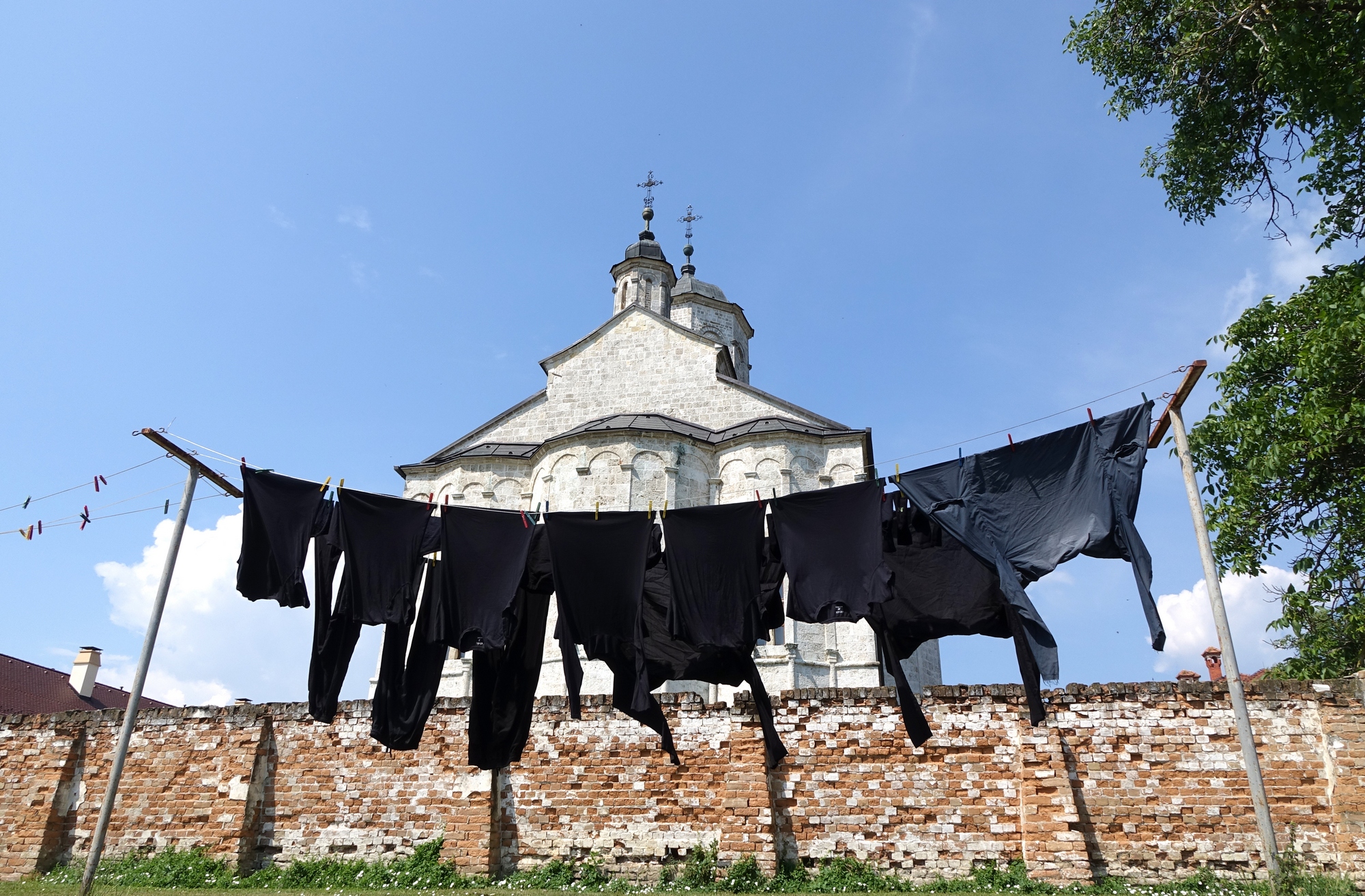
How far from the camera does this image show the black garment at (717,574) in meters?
9.06

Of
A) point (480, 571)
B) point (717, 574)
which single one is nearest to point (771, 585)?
point (717, 574)

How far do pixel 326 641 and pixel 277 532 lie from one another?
128cm

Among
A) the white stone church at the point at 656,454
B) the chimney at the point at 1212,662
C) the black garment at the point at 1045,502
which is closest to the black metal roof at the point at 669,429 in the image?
the white stone church at the point at 656,454

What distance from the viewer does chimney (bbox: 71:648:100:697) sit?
90.9ft

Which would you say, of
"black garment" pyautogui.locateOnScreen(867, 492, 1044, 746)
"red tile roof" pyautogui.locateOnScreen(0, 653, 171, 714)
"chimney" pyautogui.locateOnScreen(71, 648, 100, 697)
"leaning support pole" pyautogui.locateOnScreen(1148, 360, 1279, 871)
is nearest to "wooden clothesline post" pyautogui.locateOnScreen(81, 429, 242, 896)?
"black garment" pyautogui.locateOnScreen(867, 492, 1044, 746)

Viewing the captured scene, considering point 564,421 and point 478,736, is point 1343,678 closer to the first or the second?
point 478,736

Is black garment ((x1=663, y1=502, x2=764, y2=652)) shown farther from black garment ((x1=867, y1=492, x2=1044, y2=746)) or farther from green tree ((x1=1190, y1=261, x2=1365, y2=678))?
green tree ((x1=1190, y1=261, x2=1365, y2=678))

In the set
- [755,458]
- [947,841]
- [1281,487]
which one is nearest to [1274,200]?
[1281,487]

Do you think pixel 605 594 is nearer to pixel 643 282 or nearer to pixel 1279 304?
pixel 1279 304

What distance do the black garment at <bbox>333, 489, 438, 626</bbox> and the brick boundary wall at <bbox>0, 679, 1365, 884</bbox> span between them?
3069 mm

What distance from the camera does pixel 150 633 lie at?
10.2 m

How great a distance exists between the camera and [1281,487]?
12875 millimetres

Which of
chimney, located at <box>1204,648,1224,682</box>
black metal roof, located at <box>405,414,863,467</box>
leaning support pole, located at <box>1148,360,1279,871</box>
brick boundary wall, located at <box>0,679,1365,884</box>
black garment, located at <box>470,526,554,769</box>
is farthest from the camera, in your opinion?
black metal roof, located at <box>405,414,863,467</box>

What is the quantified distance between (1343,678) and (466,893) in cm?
999
